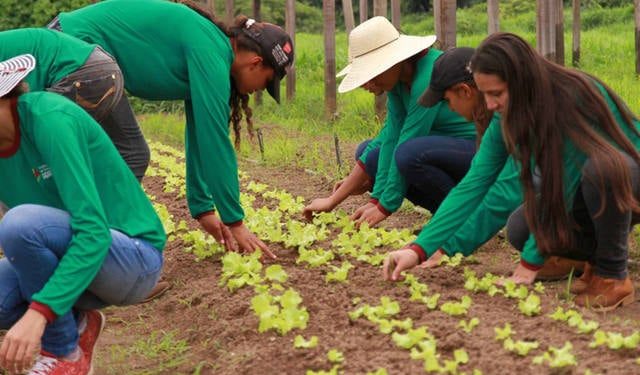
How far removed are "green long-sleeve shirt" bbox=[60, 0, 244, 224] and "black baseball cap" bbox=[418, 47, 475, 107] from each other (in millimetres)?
928

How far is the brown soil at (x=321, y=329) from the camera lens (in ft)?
9.84

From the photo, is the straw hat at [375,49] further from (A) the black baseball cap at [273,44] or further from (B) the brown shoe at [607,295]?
(B) the brown shoe at [607,295]

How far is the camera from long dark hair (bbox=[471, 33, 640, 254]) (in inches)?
136

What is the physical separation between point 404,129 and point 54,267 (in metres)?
2.31

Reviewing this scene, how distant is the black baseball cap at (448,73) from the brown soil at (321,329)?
0.81 meters

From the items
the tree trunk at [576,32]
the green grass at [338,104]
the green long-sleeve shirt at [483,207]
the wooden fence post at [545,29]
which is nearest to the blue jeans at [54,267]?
the green long-sleeve shirt at [483,207]

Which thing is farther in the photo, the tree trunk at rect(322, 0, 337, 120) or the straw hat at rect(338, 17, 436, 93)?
the tree trunk at rect(322, 0, 337, 120)

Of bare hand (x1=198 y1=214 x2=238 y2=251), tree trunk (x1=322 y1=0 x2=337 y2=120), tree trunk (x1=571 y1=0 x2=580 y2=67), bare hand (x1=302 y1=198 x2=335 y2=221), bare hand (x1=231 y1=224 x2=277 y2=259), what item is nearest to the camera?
bare hand (x1=231 y1=224 x2=277 y2=259)

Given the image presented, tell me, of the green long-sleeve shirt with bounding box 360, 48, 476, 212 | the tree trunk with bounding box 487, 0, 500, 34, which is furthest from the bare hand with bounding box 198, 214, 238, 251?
the tree trunk with bounding box 487, 0, 500, 34

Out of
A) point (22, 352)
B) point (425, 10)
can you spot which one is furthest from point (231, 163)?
point (425, 10)

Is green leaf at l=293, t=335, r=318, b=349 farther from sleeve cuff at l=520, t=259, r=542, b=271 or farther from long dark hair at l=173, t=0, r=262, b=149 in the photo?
long dark hair at l=173, t=0, r=262, b=149

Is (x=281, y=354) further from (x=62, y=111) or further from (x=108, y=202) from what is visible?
(x=62, y=111)

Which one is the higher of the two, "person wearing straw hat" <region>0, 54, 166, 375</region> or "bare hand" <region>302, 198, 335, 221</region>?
"person wearing straw hat" <region>0, 54, 166, 375</region>

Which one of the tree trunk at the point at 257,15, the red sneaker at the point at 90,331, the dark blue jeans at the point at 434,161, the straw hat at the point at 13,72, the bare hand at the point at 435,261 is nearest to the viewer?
the straw hat at the point at 13,72
